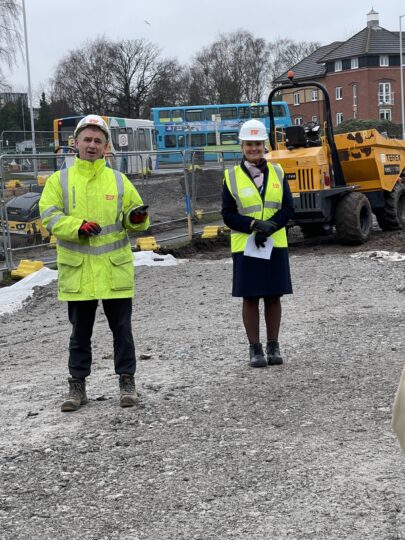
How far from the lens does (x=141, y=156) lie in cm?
1730

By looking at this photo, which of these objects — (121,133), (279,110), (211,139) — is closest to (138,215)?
(121,133)

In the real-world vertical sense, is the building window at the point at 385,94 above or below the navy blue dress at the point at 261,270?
above

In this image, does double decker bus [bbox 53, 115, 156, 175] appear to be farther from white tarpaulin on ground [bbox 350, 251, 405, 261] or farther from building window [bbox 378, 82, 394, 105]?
building window [bbox 378, 82, 394, 105]

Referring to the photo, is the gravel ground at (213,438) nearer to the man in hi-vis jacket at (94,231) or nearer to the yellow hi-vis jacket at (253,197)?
the man in hi-vis jacket at (94,231)

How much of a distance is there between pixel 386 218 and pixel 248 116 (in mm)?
30936

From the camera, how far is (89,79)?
253 feet

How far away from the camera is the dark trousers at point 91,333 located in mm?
6004

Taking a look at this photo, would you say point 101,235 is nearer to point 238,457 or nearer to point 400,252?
point 238,457

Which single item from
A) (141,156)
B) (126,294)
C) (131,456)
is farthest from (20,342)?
(141,156)

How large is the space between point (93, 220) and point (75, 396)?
122 centimetres

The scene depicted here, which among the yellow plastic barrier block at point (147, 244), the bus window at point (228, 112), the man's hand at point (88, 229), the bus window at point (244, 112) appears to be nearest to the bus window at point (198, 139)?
the bus window at point (228, 112)

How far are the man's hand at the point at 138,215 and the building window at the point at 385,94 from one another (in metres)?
88.6

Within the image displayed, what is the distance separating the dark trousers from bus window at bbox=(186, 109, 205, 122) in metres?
41.8

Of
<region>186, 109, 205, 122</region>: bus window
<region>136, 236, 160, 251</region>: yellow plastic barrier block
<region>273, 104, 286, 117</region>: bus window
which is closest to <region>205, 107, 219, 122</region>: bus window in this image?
<region>186, 109, 205, 122</region>: bus window
